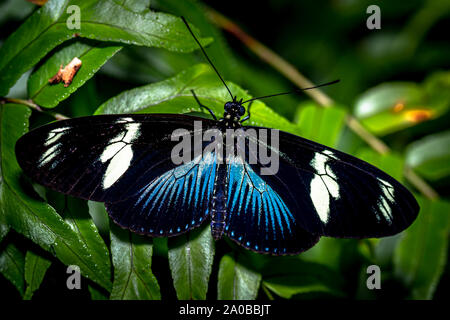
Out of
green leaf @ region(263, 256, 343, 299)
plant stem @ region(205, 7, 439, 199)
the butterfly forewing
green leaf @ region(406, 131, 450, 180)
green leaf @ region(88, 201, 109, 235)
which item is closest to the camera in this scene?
the butterfly forewing

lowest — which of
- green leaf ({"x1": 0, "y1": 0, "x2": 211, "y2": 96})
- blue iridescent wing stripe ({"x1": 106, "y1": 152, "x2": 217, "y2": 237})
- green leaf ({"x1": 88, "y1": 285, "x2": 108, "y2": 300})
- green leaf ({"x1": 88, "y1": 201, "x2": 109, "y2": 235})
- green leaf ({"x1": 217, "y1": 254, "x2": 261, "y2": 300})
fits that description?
green leaf ({"x1": 88, "y1": 285, "x2": 108, "y2": 300})

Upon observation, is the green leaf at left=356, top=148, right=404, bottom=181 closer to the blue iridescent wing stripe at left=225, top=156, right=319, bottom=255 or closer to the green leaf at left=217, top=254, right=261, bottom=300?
the blue iridescent wing stripe at left=225, top=156, right=319, bottom=255

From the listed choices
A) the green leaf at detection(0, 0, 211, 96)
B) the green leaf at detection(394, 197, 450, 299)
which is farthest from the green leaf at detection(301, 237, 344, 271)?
the green leaf at detection(0, 0, 211, 96)

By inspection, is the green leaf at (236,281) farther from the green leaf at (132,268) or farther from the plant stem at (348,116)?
the plant stem at (348,116)

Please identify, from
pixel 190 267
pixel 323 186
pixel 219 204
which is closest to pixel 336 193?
pixel 323 186

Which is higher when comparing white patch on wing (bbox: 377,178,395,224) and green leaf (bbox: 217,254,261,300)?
white patch on wing (bbox: 377,178,395,224)

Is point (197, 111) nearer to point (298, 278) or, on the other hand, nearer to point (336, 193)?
point (336, 193)

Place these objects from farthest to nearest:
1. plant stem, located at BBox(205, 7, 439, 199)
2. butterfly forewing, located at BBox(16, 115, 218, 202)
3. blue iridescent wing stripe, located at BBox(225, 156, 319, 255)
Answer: plant stem, located at BBox(205, 7, 439, 199)
blue iridescent wing stripe, located at BBox(225, 156, 319, 255)
butterfly forewing, located at BBox(16, 115, 218, 202)
